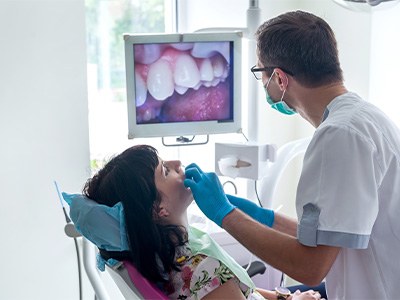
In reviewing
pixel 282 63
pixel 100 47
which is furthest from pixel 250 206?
pixel 100 47

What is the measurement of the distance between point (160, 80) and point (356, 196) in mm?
1026

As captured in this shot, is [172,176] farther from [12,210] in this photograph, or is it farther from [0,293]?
[0,293]

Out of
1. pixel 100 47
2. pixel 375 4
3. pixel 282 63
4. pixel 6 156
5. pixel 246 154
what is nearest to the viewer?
pixel 282 63

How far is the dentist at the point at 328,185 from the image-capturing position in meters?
1.33

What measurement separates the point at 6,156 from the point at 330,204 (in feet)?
4.78

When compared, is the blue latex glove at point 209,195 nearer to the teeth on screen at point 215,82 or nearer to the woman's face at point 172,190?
the woman's face at point 172,190

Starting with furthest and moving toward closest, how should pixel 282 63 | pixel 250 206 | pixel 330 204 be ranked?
pixel 250 206 → pixel 282 63 → pixel 330 204

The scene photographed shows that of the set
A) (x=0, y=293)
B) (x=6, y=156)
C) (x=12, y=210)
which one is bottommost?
(x=0, y=293)

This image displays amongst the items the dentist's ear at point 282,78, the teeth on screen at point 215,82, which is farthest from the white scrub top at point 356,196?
the teeth on screen at point 215,82

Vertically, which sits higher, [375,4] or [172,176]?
[375,4]

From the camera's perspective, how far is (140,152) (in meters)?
1.57

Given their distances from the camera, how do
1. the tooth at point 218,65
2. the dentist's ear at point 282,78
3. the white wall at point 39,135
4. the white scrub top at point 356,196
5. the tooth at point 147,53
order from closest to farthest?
the white scrub top at point 356,196 < the dentist's ear at point 282,78 < the tooth at point 147,53 < the tooth at point 218,65 < the white wall at point 39,135

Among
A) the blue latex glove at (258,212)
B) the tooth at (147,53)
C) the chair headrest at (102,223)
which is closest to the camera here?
the chair headrest at (102,223)

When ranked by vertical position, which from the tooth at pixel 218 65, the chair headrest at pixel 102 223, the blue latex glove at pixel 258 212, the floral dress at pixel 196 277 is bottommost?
the floral dress at pixel 196 277
